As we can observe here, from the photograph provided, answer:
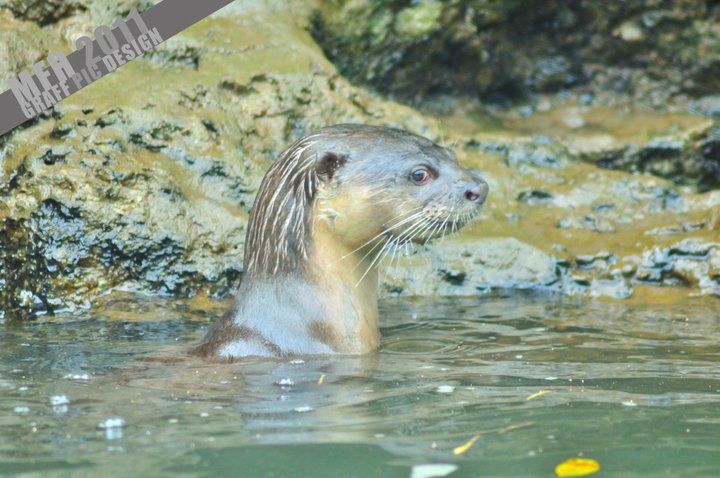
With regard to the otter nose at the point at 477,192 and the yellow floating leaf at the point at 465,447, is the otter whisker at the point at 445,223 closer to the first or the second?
the otter nose at the point at 477,192

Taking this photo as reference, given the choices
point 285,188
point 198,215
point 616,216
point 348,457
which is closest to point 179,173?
point 198,215

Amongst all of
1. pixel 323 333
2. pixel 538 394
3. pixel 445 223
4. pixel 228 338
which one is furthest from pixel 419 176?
pixel 538 394

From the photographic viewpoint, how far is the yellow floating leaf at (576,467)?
11.4ft

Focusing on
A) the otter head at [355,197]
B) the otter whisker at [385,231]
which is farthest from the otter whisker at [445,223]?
the otter whisker at [385,231]

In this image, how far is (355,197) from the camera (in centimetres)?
558

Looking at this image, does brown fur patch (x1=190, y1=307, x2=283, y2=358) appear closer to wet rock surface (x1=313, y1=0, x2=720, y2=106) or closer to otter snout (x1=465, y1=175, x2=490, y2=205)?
otter snout (x1=465, y1=175, x2=490, y2=205)

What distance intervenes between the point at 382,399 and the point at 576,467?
1185 mm

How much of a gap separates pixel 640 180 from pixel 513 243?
1346 millimetres

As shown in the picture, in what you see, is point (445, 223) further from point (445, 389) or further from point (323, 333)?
point (445, 389)

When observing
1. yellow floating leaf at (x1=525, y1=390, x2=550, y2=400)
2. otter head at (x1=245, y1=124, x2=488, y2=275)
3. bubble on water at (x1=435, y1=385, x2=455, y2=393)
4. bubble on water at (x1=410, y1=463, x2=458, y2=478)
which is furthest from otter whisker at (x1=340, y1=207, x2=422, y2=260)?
A: bubble on water at (x1=410, y1=463, x2=458, y2=478)

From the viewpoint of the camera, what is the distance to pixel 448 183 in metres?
5.67

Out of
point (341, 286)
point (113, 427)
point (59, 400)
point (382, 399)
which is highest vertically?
point (59, 400)

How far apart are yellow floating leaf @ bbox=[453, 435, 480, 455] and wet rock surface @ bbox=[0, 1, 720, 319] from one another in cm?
370

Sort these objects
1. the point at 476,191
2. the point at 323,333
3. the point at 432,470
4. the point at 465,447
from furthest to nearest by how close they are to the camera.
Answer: the point at 476,191 < the point at 323,333 < the point at 465,447 < the point at 432,470
